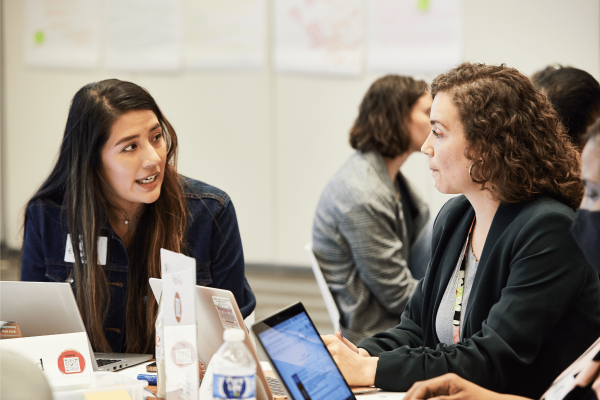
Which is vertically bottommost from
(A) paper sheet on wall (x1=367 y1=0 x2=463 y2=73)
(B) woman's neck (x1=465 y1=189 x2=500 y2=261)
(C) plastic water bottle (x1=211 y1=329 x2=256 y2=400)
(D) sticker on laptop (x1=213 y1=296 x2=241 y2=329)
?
(C) plastic water bottle (x1=211 y1=329 x2=256 y2=400)

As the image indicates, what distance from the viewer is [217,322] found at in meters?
1.19

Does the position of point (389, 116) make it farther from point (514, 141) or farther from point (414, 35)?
point (514, 141)

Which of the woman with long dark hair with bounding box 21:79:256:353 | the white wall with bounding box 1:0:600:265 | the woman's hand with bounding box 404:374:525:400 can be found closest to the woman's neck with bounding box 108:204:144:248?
the woman with long dark hair with bounding box 21:79:256:353

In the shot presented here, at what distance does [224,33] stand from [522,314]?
2972mm

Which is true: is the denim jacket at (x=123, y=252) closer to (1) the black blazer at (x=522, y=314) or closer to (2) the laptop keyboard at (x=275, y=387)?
(2) the laptop keyboard at (x=275, y=387)

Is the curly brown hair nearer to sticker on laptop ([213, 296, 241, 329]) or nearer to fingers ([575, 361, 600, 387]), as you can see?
fingers ([575, 361, 600, 387])

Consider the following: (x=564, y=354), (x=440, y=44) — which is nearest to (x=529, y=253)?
(x=564, y=354)

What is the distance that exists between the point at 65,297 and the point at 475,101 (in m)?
1.08

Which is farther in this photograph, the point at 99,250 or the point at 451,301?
the point at 99,250

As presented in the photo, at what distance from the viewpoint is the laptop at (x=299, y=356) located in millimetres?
1043

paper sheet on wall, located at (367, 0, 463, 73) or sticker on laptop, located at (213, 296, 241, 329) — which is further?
paper sheet on wall, located at (367, 0, 463, 73)

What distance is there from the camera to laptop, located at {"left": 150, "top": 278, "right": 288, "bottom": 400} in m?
1.14

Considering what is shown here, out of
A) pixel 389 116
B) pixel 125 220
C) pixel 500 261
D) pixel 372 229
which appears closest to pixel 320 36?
pixel 389 116

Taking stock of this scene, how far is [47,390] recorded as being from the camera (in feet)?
3.07
